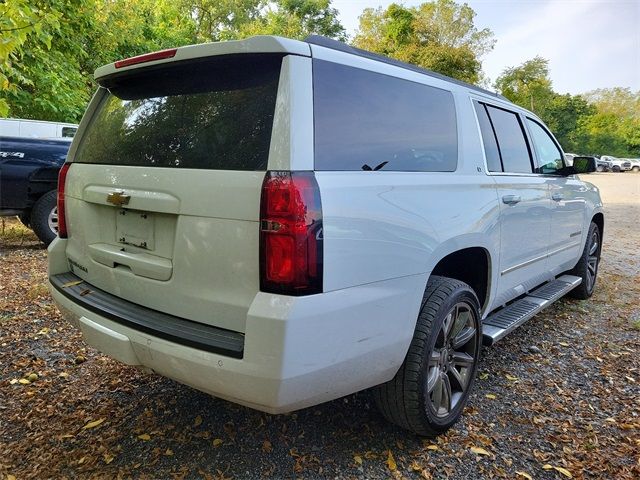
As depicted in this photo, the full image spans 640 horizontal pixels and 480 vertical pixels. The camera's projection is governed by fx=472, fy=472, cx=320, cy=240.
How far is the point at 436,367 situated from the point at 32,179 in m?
6.01

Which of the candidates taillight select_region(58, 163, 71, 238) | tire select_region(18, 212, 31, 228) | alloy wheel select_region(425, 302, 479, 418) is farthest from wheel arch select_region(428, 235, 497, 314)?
tire select_region(18, 212, 31, 228)

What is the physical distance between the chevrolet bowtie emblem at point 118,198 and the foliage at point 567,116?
1949 inches

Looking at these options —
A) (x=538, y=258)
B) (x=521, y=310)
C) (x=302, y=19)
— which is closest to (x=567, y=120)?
(x=302, y=19)

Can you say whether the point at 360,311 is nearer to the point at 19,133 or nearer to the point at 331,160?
the point at 331,160

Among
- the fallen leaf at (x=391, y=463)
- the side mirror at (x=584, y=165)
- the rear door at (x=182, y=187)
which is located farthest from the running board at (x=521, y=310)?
the rear door at (x=182, y=187)

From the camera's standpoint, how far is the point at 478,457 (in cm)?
246

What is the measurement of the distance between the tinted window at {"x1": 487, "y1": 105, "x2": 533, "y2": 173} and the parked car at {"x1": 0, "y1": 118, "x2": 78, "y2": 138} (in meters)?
7.66

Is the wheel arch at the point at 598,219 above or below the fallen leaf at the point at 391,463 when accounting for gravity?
above

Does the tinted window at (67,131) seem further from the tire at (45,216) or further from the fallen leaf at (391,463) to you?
the fallen leaf at (391,463)

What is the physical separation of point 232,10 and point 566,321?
94.4 feet

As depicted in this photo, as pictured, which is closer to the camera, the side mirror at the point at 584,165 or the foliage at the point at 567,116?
the side mirror at the point at 584,165

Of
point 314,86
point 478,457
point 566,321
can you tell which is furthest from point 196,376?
point 566,321

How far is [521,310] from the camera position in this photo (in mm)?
3590

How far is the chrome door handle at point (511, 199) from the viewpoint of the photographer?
10.3 feet
